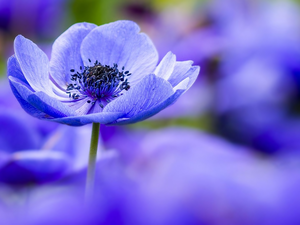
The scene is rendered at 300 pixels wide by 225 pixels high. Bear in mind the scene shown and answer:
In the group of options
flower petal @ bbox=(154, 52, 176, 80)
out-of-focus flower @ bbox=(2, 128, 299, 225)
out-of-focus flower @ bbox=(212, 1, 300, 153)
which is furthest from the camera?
out-of-focus flower @ bbox=(212, 1, 300, 153)

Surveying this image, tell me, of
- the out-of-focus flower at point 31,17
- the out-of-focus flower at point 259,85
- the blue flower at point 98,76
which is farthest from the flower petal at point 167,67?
the out-of-focus flower at point 31,17

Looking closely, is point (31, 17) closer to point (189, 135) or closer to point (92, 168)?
point (189, 135)

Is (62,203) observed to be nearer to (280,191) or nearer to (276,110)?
(280,191)

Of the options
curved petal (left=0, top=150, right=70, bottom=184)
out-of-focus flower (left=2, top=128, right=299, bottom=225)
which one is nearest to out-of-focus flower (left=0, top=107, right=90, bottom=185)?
curved petal (left=0, top=150, right=70, bottom=184)

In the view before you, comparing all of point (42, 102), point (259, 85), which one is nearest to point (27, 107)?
point (42, 102)

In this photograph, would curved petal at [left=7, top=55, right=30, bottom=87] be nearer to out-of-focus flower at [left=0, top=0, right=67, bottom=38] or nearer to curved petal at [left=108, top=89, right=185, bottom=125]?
curved petal at [left=108, top=89, right=185, bottom=125]

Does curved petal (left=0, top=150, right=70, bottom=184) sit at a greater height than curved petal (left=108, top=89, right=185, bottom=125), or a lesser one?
lesser

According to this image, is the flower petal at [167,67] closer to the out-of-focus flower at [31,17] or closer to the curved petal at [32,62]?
the curved petal at [32,62]

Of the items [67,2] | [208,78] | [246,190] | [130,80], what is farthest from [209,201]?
[67,2]
